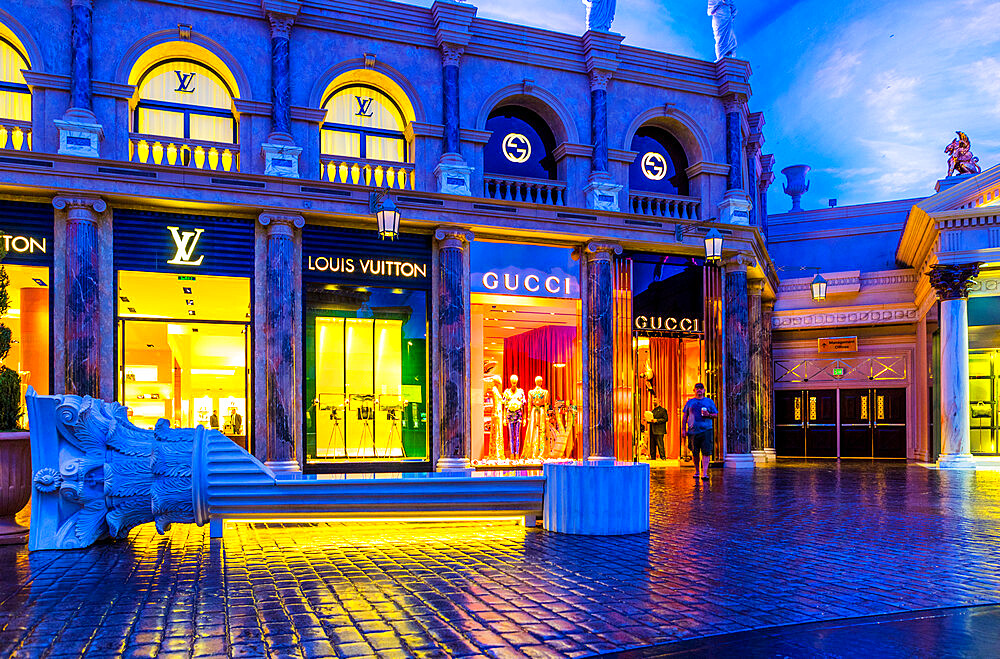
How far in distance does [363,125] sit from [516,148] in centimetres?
368

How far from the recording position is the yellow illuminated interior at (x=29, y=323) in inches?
599

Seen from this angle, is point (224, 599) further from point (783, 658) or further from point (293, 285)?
point (293, 285)

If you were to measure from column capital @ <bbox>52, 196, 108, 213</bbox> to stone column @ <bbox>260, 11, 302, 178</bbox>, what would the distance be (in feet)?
10.3

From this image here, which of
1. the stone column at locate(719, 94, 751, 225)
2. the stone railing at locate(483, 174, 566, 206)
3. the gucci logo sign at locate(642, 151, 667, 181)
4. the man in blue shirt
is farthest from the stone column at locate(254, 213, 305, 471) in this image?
the stone column at locate(719, 94, 751, 225)

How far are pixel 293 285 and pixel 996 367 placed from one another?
18.9 meters

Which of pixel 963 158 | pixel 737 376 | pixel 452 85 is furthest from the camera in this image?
pixel 963 158

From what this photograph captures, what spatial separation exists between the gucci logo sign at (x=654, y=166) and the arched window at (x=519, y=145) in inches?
100

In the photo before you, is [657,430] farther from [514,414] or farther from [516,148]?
[516,148]

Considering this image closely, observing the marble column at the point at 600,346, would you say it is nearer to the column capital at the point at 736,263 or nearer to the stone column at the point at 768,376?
the column capital at the point at 736,263

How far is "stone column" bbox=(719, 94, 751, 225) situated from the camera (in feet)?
67.7

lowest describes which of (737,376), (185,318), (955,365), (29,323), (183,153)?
(737,376)

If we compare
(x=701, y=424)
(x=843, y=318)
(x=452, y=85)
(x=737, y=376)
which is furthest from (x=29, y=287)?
(x=843, y=318)

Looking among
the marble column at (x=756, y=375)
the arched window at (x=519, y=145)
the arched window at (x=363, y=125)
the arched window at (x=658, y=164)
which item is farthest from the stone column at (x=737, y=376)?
the arched window at (x=363, y=125)

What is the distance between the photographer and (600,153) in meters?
19.4
